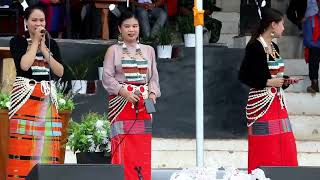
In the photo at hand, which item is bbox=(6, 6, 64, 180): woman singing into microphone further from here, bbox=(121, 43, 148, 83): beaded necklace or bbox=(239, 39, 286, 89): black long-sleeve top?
bbox=(239, 39, 286, 89): black long-sleeve top

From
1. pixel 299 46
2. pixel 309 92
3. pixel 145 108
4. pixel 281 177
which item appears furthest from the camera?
pixel 299 46

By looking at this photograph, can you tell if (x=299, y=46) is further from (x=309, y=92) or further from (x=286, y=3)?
(x=309, y=92)

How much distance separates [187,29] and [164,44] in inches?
19.9

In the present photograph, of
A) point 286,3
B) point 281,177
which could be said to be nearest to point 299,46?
point 286,3

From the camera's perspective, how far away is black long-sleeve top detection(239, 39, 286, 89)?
7.72 m

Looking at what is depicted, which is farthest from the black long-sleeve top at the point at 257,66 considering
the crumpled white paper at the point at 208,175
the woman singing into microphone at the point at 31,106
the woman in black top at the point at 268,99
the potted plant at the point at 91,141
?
the crumpled white paper at the point at 208,175

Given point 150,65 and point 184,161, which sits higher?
point 150,65

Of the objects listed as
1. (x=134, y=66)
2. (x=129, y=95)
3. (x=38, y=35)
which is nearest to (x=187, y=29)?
(x=134, y=66)

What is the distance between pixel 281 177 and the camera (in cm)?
503

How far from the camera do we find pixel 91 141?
7789 mm

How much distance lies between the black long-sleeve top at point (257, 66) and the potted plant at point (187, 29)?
A: 356 cm

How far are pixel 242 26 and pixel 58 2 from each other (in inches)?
94.7

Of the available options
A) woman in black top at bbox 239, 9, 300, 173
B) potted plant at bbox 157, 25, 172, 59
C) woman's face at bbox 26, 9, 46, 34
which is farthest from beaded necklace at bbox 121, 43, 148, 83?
potted plant at bbox 157, 25, 172, 59

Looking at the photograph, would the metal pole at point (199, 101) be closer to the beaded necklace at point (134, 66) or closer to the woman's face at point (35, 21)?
the beaded necklace at point (134, 66)
